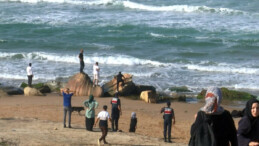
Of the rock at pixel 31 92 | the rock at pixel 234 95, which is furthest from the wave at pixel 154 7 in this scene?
the rock at pixel 31 92

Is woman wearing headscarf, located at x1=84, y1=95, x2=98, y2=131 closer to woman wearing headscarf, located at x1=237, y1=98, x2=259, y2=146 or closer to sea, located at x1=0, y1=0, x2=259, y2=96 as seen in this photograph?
woman wearing headscarf, located at x1=237, y1=98, x2=259, y2=146

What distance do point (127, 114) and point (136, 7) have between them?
30658 millimetres

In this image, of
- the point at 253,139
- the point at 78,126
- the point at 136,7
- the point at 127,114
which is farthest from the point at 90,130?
the point at 136,7

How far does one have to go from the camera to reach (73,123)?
1772 cm

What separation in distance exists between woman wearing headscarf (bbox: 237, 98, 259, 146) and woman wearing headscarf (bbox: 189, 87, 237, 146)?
22.9 inches

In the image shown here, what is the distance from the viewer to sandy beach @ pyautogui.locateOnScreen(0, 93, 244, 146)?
1415 centimetres

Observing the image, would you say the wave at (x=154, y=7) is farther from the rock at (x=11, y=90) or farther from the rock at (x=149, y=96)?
the rock at (x=11, y=90)

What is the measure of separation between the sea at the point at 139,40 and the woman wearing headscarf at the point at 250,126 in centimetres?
1865

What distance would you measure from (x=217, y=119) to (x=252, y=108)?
0.73 meters

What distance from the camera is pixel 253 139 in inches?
281

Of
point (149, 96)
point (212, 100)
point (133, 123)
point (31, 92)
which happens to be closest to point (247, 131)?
point (212, 100)

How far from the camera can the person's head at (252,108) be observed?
6859 millimetres

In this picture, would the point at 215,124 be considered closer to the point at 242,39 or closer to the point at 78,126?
the point at 78,126

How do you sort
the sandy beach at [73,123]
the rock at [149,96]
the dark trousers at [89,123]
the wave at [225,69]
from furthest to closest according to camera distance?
the wave at [225,69] → the rock at [149,96] → the dark trousers at [89,123] → the sandy beach at [73,123]
